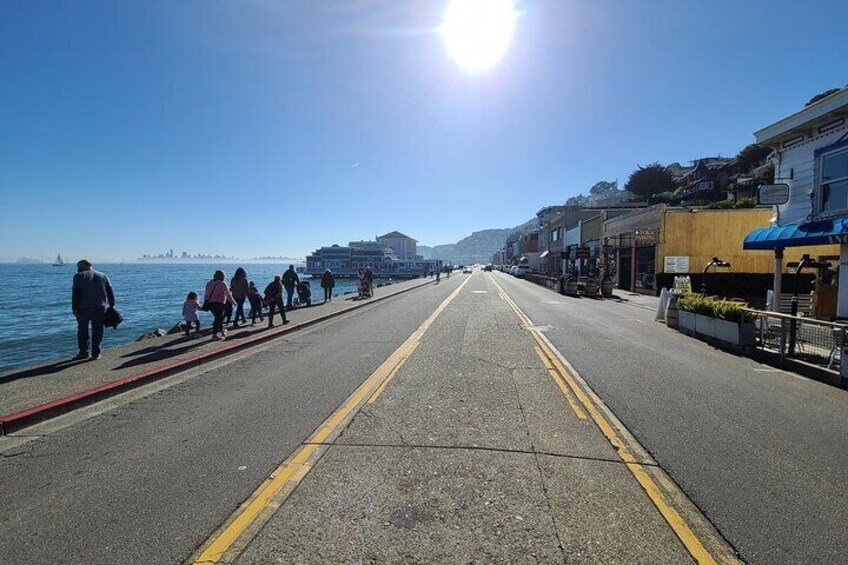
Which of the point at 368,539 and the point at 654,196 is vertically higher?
the point at 654,196

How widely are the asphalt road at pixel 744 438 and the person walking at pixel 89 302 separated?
8.94 metres

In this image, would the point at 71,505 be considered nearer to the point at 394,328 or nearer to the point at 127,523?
the point at 127,523

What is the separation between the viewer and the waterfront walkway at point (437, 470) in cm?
304

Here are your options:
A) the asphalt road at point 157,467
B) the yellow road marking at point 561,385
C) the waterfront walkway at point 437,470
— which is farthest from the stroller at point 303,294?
the yellow road marking at point 561,385

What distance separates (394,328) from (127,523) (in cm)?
1073

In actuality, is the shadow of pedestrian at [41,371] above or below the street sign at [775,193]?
below

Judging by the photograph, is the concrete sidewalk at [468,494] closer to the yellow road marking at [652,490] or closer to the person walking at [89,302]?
the yellow road marking at [652,490]

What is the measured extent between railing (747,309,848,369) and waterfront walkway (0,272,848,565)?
0.97 metres

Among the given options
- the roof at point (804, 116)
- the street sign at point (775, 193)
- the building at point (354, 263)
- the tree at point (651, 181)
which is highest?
the tree at point (651, 181)

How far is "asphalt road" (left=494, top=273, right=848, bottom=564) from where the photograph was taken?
3.27 m

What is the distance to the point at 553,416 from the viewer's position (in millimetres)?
5637

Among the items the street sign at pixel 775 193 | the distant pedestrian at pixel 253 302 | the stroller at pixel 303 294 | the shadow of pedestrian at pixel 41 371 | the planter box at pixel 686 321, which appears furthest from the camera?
the stroller at pixel 303 294

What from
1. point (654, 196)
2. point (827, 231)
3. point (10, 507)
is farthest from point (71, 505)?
point (654, 196)

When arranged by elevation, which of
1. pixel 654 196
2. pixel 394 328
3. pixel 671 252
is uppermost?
pixel 654 196
